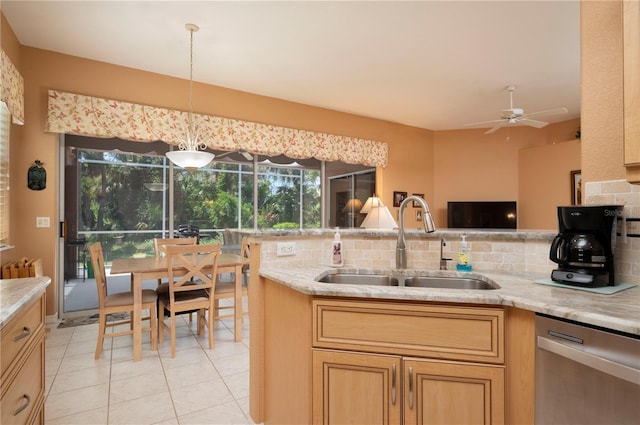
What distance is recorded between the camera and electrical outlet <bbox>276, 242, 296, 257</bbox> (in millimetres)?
1846

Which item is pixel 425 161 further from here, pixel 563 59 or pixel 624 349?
pixel 624 349

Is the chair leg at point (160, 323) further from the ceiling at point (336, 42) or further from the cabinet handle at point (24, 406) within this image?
the ceiling at point (336, 42)

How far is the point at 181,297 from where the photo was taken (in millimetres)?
2961

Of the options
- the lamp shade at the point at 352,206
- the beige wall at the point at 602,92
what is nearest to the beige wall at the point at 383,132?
the beige wall at the point at 602,92

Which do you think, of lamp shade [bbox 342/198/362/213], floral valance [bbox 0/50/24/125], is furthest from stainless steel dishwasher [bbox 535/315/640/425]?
lamp shade [bbox 342/198/362/213]

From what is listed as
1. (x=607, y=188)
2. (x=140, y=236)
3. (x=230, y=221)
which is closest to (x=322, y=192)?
(x=230, y=221)

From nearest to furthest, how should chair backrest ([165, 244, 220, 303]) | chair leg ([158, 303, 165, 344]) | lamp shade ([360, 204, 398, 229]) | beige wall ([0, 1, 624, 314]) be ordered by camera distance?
1. beige wall ([0, 1, 624, 314])
2. chair backrest ([165, 244, 220, 303])
3. chair leg ([158, 303, 165, 344])
4. lamp shade ([360, 204, 398, 229])

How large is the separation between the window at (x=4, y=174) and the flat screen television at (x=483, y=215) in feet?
20.1

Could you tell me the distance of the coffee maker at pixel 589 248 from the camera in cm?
134

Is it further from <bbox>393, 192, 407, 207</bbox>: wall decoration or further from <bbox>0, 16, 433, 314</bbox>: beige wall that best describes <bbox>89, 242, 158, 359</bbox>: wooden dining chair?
<bbox>393, 192, 407, 207</bbox>: wall decoration

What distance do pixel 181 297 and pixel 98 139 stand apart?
7.35ft

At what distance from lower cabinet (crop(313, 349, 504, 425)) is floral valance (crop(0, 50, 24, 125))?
3070 millimetres

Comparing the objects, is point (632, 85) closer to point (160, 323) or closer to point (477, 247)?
point (477, 247)

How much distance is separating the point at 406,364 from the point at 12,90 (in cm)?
359
